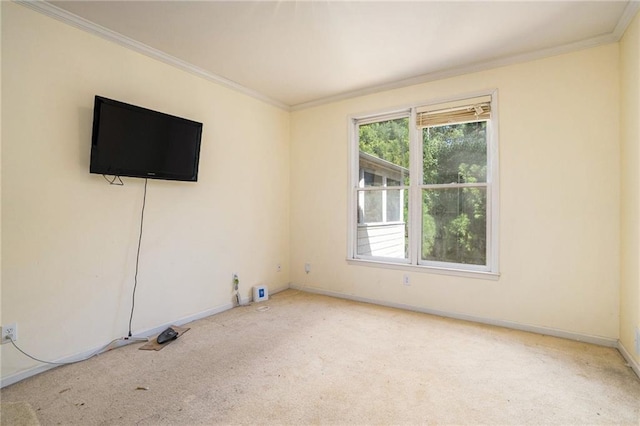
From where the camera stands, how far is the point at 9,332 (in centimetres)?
204

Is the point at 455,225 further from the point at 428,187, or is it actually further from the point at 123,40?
the point at 123,40

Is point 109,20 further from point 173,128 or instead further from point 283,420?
point 283,420

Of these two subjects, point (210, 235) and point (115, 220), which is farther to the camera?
point (210, 235)

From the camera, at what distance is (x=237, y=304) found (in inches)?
143

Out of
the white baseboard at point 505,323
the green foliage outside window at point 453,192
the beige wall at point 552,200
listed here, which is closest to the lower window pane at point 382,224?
the green foliage outside window at point 453,192

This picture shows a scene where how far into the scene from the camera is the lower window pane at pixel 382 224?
12.0 ft

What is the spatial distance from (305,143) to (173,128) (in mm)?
1881

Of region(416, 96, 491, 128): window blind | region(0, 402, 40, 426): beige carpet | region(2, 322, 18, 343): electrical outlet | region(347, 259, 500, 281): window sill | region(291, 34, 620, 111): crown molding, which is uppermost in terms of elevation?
region(291, 34, 620, 111): crown molding

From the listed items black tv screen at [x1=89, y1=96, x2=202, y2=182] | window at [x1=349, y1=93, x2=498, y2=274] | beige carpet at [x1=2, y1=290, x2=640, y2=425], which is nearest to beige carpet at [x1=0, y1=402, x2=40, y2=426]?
beige carpet at [x1=2, y1=290, x2=640, y2=425]

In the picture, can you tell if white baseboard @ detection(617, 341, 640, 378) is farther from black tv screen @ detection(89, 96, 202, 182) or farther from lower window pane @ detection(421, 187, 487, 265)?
black tv screen @ detection(89, 96, 202, 182)

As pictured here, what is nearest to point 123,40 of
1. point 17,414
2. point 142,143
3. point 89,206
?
point 142,143

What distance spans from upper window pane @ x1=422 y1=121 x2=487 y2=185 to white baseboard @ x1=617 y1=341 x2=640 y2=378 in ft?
5.64

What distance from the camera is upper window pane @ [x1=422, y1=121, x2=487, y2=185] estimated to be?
3170 millimetres

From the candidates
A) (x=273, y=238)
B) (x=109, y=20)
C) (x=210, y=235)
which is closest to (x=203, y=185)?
(x=210, y=235)
